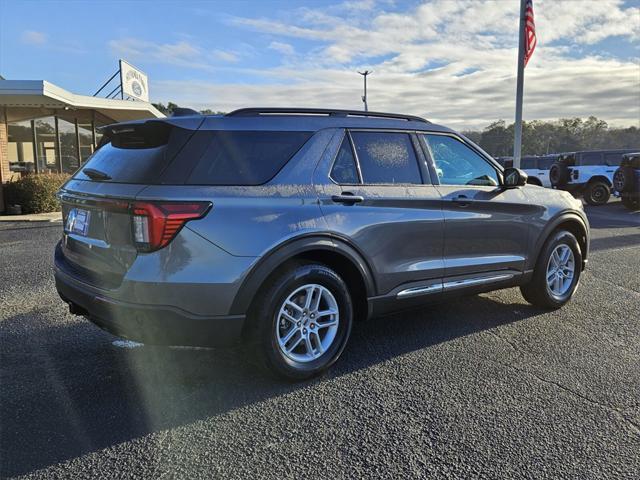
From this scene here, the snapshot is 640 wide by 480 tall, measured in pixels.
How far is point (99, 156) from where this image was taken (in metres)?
3.79

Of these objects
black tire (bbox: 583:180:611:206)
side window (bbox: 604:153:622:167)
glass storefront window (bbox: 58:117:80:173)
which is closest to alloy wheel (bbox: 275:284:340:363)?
glass storefront window (bbox: 58:117:80:173)

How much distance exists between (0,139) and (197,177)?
1392cm

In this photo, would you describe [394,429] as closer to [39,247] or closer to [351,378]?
[351,378]

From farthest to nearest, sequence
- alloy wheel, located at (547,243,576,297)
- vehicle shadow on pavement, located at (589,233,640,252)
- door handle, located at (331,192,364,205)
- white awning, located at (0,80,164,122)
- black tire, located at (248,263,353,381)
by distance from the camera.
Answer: white awning, located at (0,80,164,122), vehicle shadow on pavement, located at (589,233,640,252), alloy wheel, located at (547,243,576,297), door handle, located at (331,192,364,205), black tire, located at (248,263,353,381)

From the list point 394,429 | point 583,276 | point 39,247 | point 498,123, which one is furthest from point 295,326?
point 498,123

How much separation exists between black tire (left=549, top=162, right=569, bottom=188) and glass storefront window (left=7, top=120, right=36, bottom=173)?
17.7 m

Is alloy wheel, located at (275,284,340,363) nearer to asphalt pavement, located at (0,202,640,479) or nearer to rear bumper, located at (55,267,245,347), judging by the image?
asphalt pavement, located at (0,202,640,479)

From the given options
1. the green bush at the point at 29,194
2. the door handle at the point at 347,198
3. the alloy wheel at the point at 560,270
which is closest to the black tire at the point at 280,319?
the door handle at the point at 347,198

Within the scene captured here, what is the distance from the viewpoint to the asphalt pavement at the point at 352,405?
2.66m

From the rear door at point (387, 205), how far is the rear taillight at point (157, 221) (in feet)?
3.22

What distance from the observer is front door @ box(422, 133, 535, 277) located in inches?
172

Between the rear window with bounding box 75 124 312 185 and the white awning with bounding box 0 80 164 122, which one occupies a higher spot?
the white awning with bounding box 0 80 164 122

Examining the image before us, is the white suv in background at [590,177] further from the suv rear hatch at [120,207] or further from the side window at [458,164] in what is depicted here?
the suv rear hatch at [120,207]

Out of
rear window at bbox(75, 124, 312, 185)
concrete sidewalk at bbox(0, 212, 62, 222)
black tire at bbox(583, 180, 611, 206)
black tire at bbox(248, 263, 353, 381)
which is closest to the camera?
rear window at bbox(75, 124, 312, 185)
